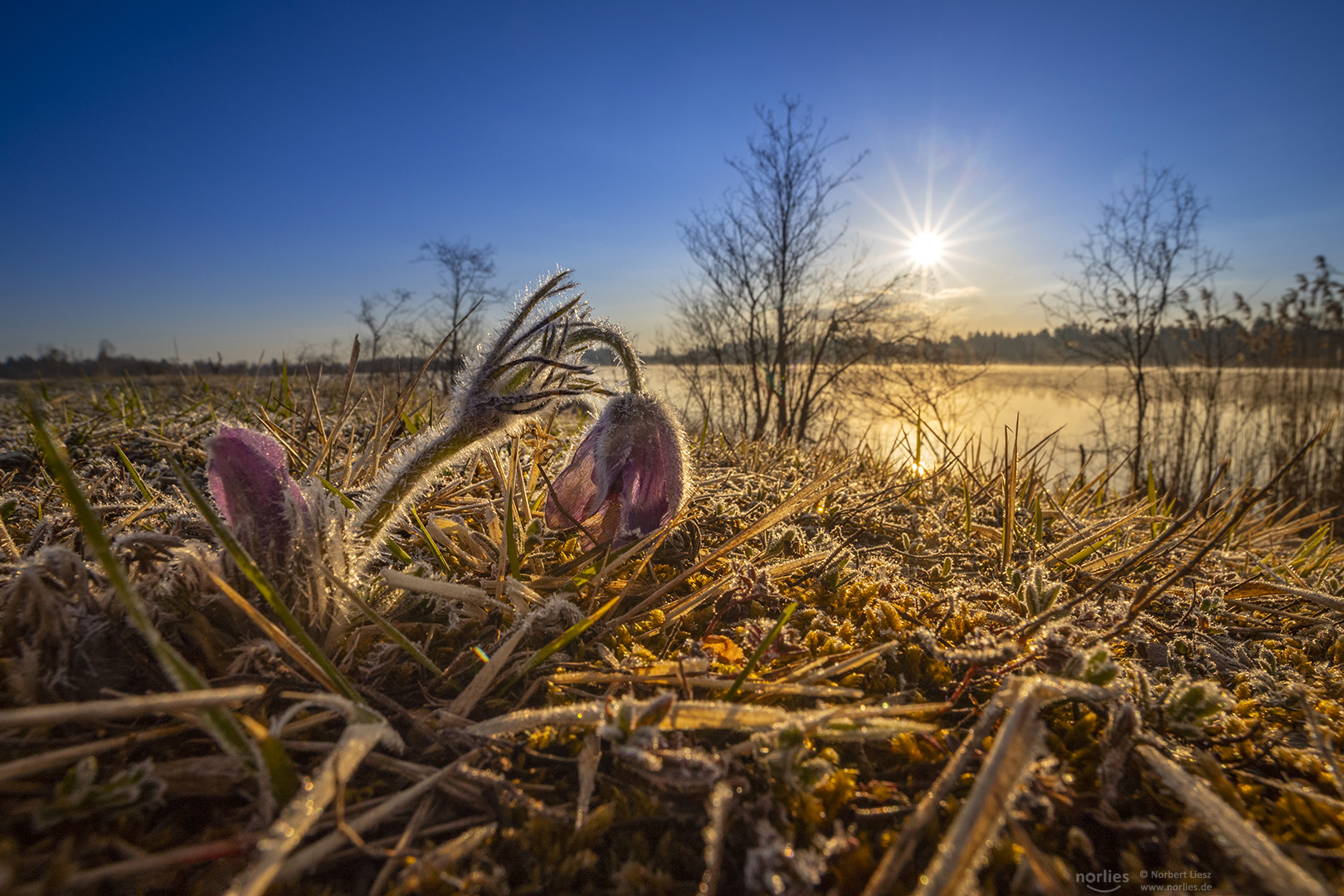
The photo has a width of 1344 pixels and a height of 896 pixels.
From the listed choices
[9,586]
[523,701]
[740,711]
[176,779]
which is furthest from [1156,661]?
[9,586]

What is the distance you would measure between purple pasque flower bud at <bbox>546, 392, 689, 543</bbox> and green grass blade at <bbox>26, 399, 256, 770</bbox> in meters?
0.79

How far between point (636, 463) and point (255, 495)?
0.75 meters

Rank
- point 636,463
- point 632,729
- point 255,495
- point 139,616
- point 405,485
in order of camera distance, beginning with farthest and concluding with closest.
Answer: point 636,463 → point 405,485 → point 255,495 → point 632,729 → point 139,616

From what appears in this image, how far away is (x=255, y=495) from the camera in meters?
1.09

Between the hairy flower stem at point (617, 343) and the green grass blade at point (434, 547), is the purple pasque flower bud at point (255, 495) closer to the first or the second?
the green grass blade at point (434, 547)

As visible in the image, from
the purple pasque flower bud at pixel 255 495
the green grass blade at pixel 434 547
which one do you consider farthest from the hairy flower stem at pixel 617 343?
the purple pasque flower bud at pixel 255 495

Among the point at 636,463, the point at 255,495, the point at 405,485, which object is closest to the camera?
the point at 255,495

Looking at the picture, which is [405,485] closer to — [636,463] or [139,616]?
[636,463]

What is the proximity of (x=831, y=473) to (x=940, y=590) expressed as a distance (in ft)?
1.33

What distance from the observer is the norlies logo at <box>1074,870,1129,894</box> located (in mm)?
681

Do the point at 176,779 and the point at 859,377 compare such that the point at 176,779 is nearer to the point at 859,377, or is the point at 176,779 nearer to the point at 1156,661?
the point at 1156,661

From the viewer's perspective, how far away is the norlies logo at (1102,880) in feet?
2.23

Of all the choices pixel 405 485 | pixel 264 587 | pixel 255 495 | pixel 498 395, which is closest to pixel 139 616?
pixel 264 587

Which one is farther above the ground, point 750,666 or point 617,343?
point 617,343
